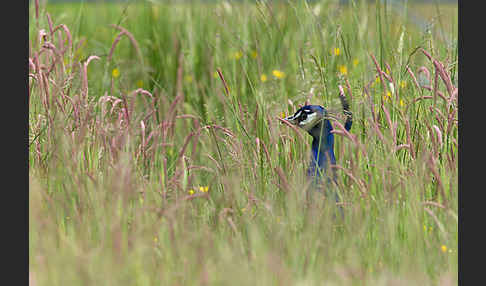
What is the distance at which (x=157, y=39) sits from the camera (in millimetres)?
5785

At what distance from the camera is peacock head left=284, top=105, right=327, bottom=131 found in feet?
11.2

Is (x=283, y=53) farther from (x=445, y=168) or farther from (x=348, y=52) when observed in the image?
(x=445, y=168)

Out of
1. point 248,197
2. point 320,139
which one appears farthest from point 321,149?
point 248,197

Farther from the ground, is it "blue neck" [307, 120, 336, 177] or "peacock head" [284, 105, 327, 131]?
"peacock head" [284, 105, 327, 131]

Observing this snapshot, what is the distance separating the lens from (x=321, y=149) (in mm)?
3434

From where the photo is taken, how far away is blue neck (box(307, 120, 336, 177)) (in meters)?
3.40

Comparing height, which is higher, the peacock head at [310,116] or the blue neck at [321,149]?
the peacock head at [310,116]

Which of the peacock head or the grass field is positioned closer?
the grass field

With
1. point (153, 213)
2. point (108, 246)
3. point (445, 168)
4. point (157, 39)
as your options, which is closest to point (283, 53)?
point (157, 39)

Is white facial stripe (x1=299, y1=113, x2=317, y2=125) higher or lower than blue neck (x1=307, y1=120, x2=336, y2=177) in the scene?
higher

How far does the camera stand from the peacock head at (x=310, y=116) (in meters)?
3.42

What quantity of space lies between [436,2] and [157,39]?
8.57 feet

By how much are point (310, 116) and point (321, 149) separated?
186 mm

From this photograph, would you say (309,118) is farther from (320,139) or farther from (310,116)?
(320,139)
